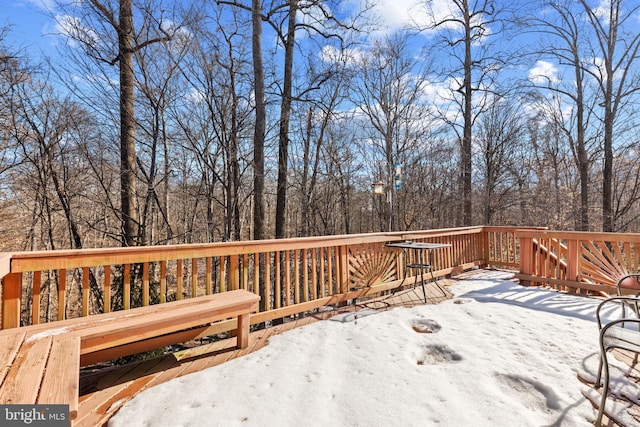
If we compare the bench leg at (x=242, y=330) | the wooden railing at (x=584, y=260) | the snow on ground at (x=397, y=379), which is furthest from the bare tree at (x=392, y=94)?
the bench leg at (x=242, y=330)

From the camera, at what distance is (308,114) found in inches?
413

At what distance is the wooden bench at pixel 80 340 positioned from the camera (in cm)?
126

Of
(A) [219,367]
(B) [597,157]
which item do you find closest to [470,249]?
(A) [219,367]

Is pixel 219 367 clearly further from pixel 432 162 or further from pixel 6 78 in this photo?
pixel 432 162

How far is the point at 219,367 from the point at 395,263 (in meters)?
3.26

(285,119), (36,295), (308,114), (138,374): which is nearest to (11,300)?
(36,295)

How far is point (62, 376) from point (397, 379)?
2.00 metres

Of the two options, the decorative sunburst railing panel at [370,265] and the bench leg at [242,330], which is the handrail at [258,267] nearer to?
the decorative sunburst railing panel at [370,265]

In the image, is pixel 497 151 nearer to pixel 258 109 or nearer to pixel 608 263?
pixel 608 263

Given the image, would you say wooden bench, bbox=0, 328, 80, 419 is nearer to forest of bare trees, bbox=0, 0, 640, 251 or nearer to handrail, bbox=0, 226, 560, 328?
handrail, bbox=0, 226, 560, 328

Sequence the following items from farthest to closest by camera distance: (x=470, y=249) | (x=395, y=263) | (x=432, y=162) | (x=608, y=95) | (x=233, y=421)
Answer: (x=432, y=162), (x=608, y=95), (x=470, y=249), (x=395, y=263), (x=233, y=421)

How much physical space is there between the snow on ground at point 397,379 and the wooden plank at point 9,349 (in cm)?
66

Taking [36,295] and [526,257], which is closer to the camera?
[36,295]

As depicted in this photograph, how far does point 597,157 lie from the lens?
1013 cm
